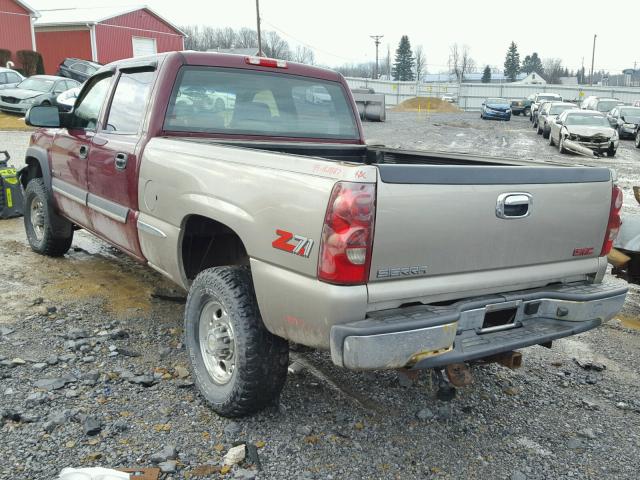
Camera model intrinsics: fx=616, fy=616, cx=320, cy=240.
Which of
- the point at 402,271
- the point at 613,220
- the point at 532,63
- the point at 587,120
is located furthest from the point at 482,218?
the point at 532,63

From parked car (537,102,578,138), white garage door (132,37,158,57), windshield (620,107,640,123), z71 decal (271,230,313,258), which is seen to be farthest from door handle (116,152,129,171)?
white garage door (132,37,158,57)

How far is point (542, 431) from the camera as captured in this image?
350 cm

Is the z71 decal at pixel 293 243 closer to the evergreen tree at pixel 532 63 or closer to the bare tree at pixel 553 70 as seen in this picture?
the bare tree at pixel 553 70

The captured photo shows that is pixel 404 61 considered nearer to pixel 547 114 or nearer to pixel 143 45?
pixel 143 45

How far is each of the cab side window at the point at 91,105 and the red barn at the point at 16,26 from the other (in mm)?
33194

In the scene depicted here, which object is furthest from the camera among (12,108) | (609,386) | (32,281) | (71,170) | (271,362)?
(12,108)

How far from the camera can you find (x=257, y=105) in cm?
472

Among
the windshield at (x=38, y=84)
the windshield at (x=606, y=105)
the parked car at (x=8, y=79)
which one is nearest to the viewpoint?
the windshield at (x=38, y=84)

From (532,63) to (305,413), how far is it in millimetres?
150769

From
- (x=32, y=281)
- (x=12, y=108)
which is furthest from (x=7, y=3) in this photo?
(x=32, y=281)

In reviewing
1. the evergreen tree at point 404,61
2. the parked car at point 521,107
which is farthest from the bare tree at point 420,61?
the parked car at point 521,107

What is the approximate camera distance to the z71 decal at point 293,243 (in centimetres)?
278

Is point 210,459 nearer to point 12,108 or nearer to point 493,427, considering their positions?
point 493,427

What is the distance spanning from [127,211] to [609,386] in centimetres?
348
